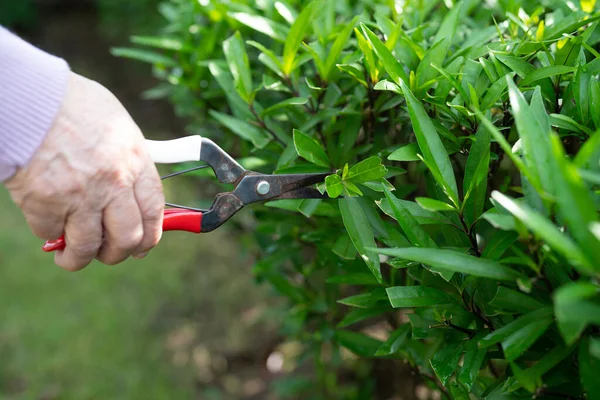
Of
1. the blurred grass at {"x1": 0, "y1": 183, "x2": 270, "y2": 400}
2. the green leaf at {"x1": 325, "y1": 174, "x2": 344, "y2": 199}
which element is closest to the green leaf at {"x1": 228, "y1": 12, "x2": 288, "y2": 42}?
the green leaf at {"x1": 325, "y1": 174, "x2": 344, "y2": 199}

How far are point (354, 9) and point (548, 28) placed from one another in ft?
2.42

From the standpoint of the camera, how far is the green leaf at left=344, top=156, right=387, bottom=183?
1184 mm

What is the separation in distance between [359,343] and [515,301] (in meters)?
0.74

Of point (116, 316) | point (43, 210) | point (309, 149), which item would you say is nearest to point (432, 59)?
point (309, 149)

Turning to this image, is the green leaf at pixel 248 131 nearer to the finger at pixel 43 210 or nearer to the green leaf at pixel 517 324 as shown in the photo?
the finger at pixel 43 210

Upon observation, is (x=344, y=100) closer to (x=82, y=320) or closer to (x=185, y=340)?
(x=185, y=340)

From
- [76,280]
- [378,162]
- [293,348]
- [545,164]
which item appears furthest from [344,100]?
[76,280]

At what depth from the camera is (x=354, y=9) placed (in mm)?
1945

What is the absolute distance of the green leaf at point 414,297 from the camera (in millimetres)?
1126

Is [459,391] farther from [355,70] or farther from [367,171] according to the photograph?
[355,70]

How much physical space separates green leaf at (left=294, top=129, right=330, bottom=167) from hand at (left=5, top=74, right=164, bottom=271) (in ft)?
1.05

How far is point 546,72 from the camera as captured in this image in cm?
117

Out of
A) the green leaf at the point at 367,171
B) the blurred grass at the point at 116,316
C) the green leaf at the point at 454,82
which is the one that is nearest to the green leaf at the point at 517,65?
the green leaf at the point at 454,82

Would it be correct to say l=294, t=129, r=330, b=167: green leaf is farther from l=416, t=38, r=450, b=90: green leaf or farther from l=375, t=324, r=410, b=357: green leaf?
l=375, t=324, r=410, b=357: green leaf
